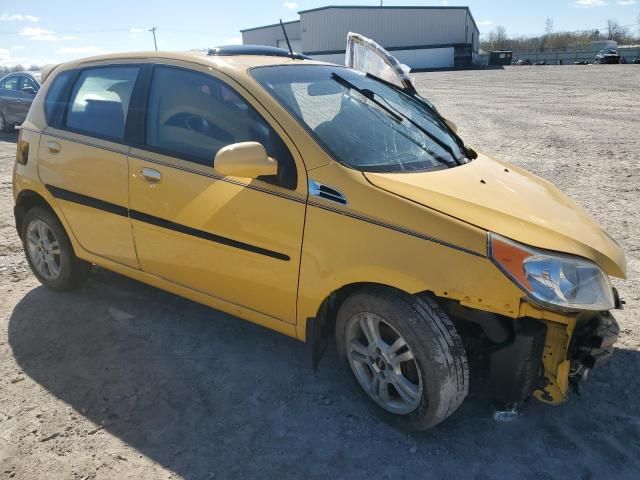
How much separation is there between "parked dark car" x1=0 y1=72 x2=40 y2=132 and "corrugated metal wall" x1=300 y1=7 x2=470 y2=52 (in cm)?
4857

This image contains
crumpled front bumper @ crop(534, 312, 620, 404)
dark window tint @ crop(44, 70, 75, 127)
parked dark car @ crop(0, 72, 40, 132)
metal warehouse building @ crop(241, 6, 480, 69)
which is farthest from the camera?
metal warehouse building @ crop(241, 6, 480, 69)

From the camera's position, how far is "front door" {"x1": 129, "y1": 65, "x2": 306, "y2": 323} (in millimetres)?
2719

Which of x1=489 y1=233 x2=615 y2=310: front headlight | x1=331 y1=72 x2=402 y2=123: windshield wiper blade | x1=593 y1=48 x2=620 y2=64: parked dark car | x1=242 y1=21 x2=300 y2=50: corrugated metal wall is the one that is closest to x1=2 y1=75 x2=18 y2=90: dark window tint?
x1=331 y1=72 x2=402 y2=123: windshield wiper blade

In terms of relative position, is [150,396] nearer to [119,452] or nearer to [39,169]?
[119,452]

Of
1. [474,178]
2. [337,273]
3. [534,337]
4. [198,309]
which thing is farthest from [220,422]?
[474,178]

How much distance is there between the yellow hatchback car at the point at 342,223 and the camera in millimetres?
2324

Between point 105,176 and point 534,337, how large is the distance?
2.70 metres

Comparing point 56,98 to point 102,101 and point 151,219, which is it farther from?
point 151,219

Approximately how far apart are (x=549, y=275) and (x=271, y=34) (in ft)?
226

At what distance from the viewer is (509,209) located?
248cm

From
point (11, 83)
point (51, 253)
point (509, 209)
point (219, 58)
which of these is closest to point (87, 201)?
point (51, 253)

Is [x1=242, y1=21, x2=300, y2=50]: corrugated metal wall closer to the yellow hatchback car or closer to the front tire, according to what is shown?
the yellow hatchback car

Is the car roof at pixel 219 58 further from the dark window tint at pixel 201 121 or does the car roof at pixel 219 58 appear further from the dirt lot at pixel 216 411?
the dirt lot at pixel 216 411

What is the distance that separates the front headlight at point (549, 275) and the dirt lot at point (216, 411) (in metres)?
0.80
